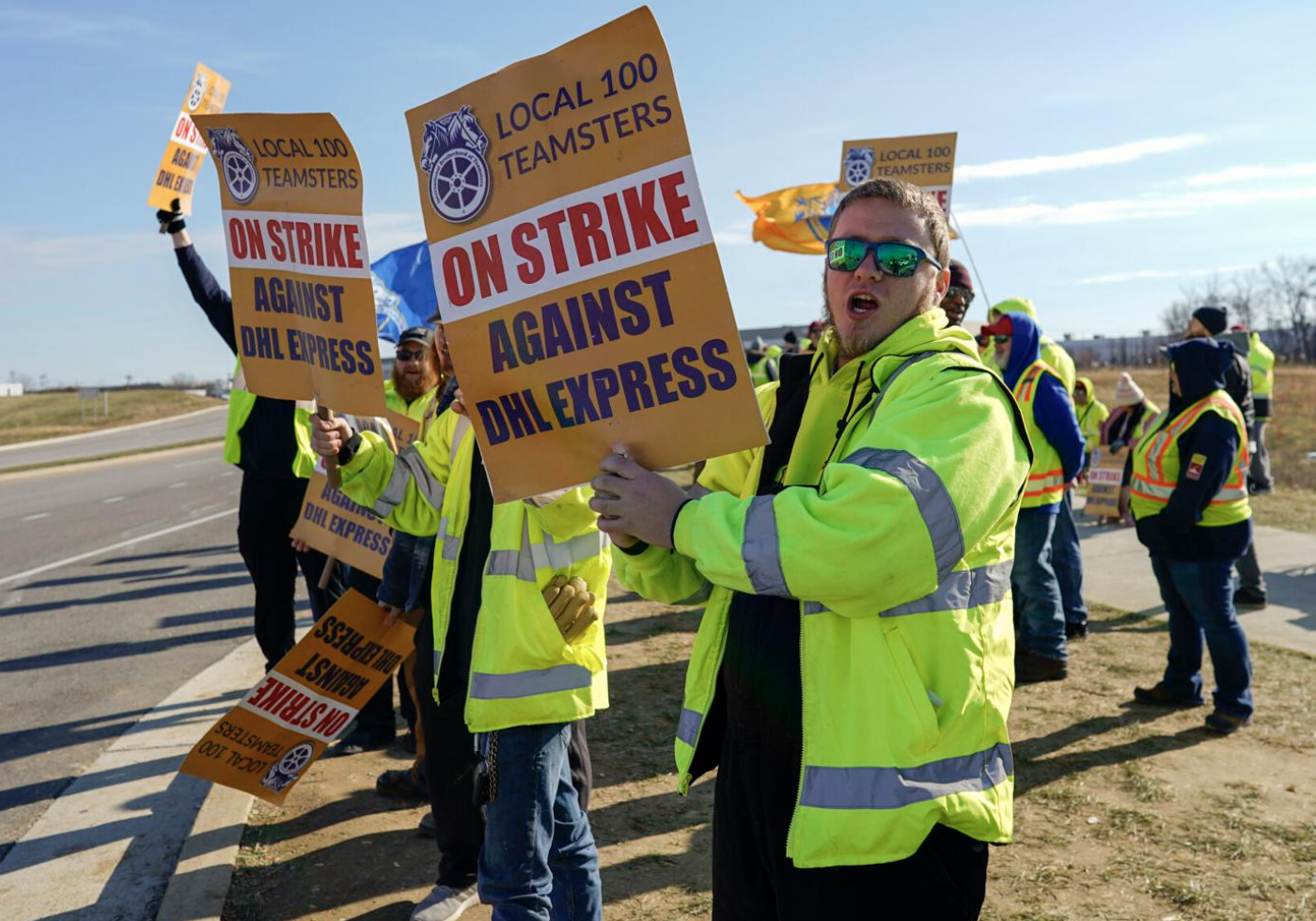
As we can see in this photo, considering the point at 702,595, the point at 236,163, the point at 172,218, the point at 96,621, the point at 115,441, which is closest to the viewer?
the point at 702,595

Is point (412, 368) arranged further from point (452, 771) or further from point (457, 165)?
point (457, 165)

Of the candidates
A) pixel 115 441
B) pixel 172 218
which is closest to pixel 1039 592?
pixel 172 218

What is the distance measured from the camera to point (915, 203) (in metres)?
2.31

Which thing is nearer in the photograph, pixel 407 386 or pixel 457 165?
pixel 457 165

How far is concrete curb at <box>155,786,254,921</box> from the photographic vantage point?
390cm

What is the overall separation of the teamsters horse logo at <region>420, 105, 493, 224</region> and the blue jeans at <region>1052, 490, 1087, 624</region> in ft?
21.0

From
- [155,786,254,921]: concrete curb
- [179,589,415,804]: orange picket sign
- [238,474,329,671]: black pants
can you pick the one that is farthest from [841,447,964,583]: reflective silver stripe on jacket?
[238,474,329,671]: black pants

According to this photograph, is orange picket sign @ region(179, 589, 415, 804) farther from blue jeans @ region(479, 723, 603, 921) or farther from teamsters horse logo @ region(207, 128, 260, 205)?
teamsters horse logo @ region(207, 128, 260, 205)

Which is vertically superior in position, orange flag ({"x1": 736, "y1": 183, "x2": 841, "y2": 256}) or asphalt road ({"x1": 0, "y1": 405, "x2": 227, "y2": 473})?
orange flag ({"x1": 736, "y1": 183, "x2": 841, "y2": 256})

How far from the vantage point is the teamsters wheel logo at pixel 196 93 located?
18.6 feet

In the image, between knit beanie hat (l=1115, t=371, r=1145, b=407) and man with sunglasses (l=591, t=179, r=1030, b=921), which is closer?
man with sunglasses (l=591, t=179, r=1030, b=921)

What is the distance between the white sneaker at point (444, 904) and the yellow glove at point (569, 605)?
119cm

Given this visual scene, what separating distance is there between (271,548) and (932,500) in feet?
16.4

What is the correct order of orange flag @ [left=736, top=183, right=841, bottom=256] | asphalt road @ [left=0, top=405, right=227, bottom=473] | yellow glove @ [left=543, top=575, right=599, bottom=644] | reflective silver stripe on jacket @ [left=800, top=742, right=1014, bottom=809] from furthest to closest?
asphalt road @ [left=0, top=405, right=227, bottom=473] → orange flag @ [left=736, top=183, right=841, bottom=256] → yellow glove @ [left=543, top=575, right=599, bottom=644] → reflective silver stripe on jacket @ [left=800, top=742, right=1014, bottom=809]
